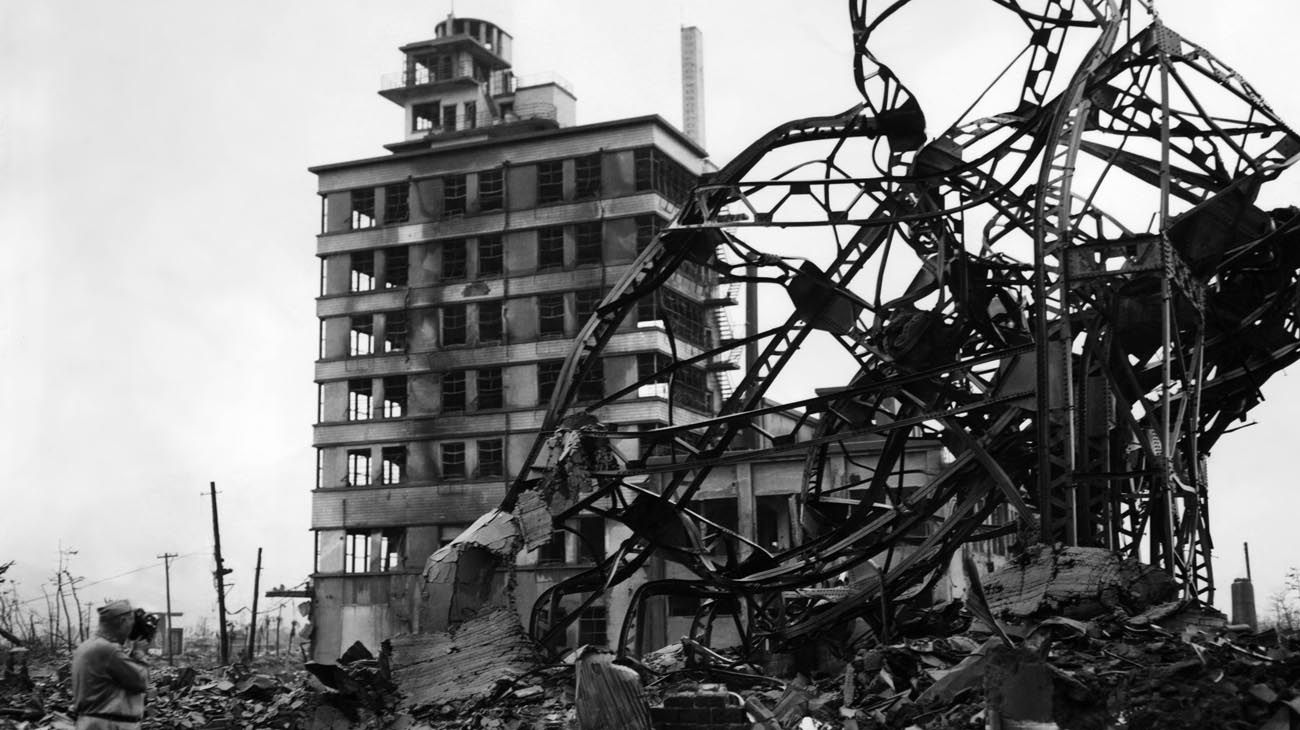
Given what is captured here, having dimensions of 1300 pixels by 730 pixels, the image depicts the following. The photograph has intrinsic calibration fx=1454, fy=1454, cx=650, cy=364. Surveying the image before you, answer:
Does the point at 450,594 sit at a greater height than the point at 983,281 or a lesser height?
lesser

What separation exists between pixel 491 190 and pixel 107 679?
178ft

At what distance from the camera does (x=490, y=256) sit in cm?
6184

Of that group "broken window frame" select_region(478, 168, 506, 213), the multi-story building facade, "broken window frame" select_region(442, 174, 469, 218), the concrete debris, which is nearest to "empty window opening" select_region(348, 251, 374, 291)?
the multi-story building facade

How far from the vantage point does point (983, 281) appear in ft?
41.1

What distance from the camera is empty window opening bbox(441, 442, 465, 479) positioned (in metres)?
59.6

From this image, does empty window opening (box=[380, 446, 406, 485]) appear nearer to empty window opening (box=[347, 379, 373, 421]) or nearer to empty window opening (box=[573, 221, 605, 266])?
empty window opening (box=[347, 379, 373, 421])

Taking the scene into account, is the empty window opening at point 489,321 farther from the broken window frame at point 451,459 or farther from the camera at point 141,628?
the camera at point 141,628

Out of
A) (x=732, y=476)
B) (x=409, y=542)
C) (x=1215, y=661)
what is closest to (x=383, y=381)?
(x=409, y=542)

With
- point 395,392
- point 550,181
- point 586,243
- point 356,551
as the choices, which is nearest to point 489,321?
point 395,392

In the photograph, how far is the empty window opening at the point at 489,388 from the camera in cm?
6031

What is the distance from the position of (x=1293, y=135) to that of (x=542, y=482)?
22.1 ft

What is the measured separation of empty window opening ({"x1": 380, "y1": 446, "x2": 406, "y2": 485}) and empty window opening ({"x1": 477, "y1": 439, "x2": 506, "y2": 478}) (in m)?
3.84

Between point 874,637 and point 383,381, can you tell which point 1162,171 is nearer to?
point 874,637

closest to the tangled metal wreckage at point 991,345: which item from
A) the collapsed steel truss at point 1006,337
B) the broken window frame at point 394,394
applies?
the collapsed steel truss at point 1006,337
